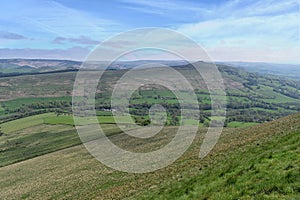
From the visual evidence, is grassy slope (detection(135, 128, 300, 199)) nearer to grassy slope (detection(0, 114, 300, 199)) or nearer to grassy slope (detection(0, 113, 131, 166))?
grassy slope (detection(0, 114, 300, 199))

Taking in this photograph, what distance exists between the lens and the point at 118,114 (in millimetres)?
167625

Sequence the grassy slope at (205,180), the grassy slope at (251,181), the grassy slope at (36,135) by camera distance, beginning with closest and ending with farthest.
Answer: the grassy slope at (251,181) → the grassy slope at (205,180) → the grassy slope at (36,135)

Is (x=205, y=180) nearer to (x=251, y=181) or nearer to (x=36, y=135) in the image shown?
(x=251, y=181)

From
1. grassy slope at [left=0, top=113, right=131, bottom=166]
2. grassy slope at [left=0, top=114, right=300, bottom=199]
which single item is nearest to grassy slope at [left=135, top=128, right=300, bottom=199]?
grassy slope at [left=0, top=114, right=300, bottom=199]

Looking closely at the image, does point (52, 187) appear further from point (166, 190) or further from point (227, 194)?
point (227, 194)

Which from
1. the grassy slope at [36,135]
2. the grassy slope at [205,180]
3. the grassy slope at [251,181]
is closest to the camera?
the grassy slope at [251,181]

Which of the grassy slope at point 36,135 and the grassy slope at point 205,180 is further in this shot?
the grassy slope at point 36,135

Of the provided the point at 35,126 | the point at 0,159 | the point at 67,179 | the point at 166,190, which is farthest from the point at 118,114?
the point at 166,190

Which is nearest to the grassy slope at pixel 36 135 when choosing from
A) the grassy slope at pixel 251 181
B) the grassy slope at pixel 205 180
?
the grassy slope at pixel 205 180

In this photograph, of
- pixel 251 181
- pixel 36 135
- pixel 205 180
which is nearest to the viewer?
pixel 251 181

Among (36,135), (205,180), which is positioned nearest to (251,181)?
(205,180)

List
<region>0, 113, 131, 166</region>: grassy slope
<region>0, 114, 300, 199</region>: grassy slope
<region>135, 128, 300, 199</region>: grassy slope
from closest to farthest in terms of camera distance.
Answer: <region>135, 128, 300, 199</region>: grassy slope
<region>0, 114, 300, 199</region>: grassy slope
<region>0, 113, 131, 166</region>: grassy slope

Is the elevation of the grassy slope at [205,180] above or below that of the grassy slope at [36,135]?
above

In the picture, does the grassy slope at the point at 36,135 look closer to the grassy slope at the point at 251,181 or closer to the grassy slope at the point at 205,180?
the grassy slope at the point at 205,180
